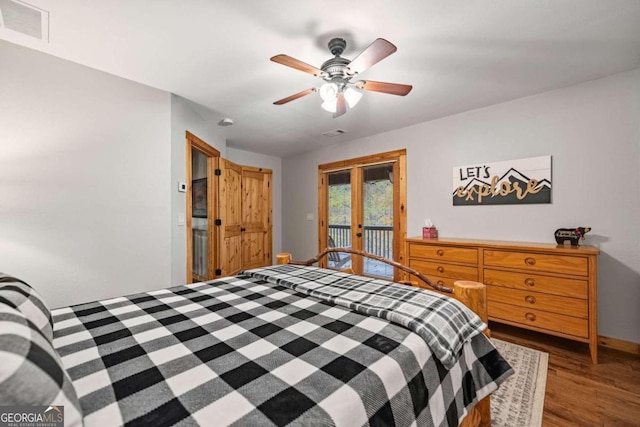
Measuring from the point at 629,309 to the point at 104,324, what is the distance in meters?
3.84

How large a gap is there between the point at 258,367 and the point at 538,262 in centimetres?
269

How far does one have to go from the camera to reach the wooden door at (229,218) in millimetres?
3887

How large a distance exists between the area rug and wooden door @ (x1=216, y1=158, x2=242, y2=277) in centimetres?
332

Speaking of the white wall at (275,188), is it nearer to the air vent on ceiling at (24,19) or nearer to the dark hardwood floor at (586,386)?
the air vent on ceiling at (24,19)

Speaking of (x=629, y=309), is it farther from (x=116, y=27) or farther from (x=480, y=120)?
(x=116, y=27)

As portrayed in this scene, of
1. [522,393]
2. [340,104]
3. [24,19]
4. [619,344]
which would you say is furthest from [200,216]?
[619,344]

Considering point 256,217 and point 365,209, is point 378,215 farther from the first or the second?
point 256,217

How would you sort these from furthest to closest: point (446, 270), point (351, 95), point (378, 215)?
point (378, 215), point (446, 270), point (351, 95)

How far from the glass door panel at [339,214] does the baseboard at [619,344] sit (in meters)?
3.02

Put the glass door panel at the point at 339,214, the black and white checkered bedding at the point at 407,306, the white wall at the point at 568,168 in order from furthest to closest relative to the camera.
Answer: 1. the glass door panel at the point at 339,214
2. the white wall at the point at 568,168
3. the black and white checkered bedding at the point at 407,306

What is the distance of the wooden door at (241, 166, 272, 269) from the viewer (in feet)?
15.8

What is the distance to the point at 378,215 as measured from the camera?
416 cm

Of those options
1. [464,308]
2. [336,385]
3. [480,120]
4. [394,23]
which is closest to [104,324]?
[336,385]

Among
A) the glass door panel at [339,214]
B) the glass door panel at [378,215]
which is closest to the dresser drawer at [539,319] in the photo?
the glass door panel at [378,215]
